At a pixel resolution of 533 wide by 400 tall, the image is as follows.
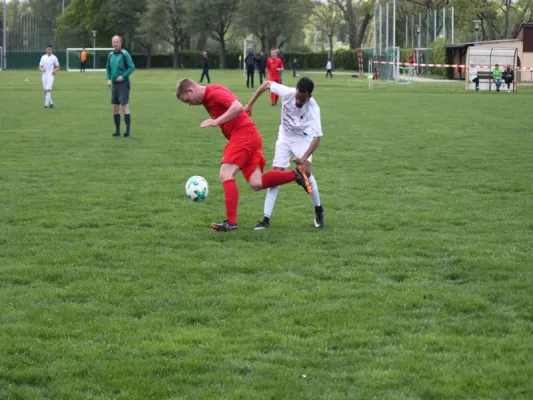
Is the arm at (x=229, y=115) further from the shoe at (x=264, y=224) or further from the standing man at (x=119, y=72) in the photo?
the standing man at (x=119, y=72)

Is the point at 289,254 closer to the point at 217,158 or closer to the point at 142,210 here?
the point at 142,210

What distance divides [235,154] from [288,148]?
0.72m

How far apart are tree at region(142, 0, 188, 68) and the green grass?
79597mm

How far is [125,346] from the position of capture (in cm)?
530

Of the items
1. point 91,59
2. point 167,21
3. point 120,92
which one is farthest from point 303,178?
point 167,21

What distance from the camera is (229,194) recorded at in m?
8.65

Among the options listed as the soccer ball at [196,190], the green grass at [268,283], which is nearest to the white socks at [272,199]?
the green grass at [268,283]

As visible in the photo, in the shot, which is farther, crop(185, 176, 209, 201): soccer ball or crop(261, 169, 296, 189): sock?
crop(185, 176, 209, 201): soccer ball

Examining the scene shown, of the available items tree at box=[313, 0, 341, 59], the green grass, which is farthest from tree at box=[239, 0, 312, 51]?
the green grass

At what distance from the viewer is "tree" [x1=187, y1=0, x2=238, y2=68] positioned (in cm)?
9200

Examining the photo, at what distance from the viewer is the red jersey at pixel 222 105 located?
8.53 meters

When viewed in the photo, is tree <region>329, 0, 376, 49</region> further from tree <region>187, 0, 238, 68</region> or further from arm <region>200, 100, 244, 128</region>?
arm <region>200, 100, 244, 128</region>

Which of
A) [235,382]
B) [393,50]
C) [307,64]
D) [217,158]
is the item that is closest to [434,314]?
[235,382]

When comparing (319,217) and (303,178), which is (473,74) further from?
(303,178)
